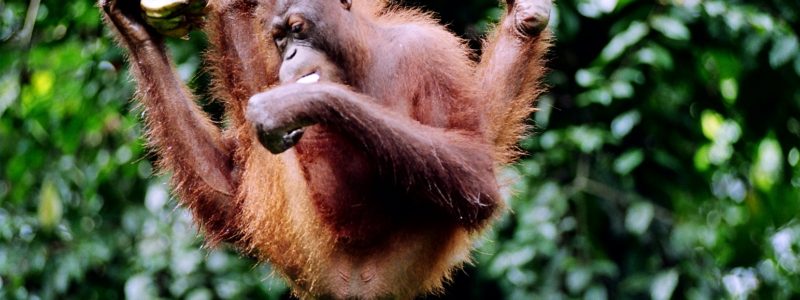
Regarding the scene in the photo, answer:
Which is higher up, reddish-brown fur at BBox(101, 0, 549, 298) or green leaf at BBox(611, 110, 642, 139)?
reddish-brown fur at BBox(101, 0, 549, 298)

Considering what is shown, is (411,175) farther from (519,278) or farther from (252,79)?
(519,278)

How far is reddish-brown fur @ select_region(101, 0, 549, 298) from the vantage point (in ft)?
8.70

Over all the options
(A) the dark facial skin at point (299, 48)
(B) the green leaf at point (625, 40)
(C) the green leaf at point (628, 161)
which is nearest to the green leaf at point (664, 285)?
(C) the green leaf at point (628, 161)

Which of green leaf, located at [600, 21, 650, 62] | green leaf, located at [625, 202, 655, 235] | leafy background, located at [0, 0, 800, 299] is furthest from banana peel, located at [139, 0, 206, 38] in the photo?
green leaf, located at [625, 202, 655, 235]

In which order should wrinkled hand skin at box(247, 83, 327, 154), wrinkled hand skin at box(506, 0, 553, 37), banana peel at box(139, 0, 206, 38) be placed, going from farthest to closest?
1. wrinkled hand skin at box(506, 0, 553, 37)
2. banana peel at box(139, 0, 206, 38)
3. wrinkled hand skin at box(247, 83, 327, 154)

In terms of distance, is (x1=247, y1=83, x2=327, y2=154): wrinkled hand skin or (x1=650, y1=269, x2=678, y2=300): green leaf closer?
(x1=247, y1=83, x2=327, y2=154): wrinkled hand skin

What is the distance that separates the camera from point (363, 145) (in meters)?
2.58

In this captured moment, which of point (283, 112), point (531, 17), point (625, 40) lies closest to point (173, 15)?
point (283, 112)

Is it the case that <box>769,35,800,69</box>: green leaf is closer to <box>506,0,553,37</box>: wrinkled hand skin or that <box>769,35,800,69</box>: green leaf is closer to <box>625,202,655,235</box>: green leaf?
<box>625,202,655,235</box>: green leaf

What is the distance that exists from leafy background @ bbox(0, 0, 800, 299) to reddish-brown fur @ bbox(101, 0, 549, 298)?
138cm

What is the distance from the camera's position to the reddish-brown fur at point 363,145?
2.65 metres

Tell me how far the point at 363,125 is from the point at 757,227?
305 cm

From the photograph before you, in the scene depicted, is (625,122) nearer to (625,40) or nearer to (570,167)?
(625,40)

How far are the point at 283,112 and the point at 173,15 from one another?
579 mm
